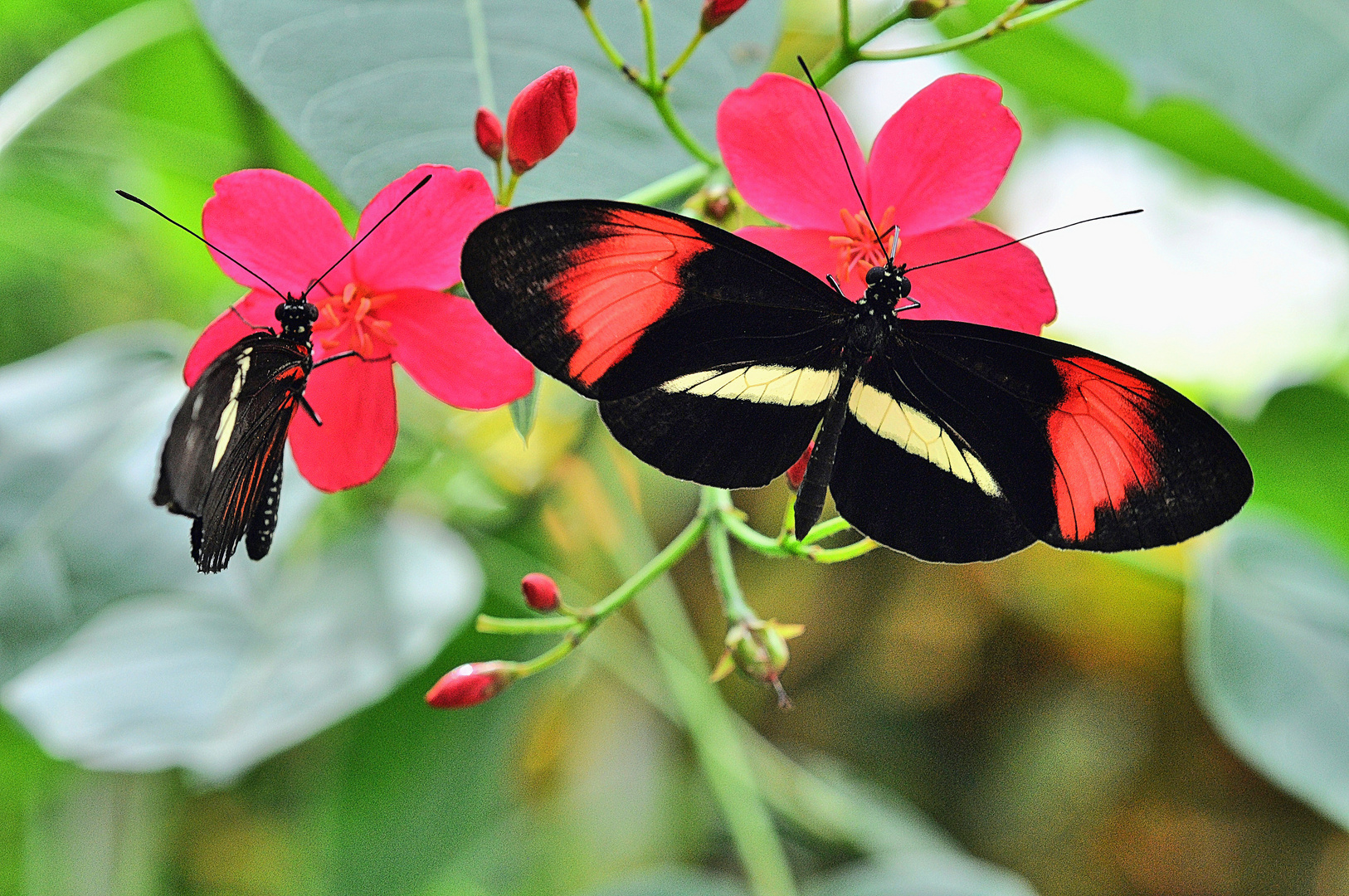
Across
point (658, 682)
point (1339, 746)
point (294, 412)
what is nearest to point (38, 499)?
point (294, 412)

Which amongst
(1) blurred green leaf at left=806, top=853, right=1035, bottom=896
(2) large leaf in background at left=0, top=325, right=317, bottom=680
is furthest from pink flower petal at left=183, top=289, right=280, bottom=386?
(1) blurred green leaf at left=806, top=853, right=1035, bottom=896

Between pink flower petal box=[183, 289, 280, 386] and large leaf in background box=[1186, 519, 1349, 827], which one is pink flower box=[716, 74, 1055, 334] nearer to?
pink flower petal box=[183, 289, 280, 386]

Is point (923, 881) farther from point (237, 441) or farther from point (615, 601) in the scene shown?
point (237, 441)

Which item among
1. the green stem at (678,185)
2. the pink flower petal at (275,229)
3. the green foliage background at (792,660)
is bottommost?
the green foliage background at (792,660)

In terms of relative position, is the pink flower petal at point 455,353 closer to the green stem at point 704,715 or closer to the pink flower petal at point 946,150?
the pink flower petal at point 946,150

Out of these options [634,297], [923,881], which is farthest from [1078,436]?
[923,881]

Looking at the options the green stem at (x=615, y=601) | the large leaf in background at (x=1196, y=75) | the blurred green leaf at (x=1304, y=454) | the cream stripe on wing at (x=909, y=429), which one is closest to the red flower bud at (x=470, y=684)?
the green stem at (x=615, y=601)
